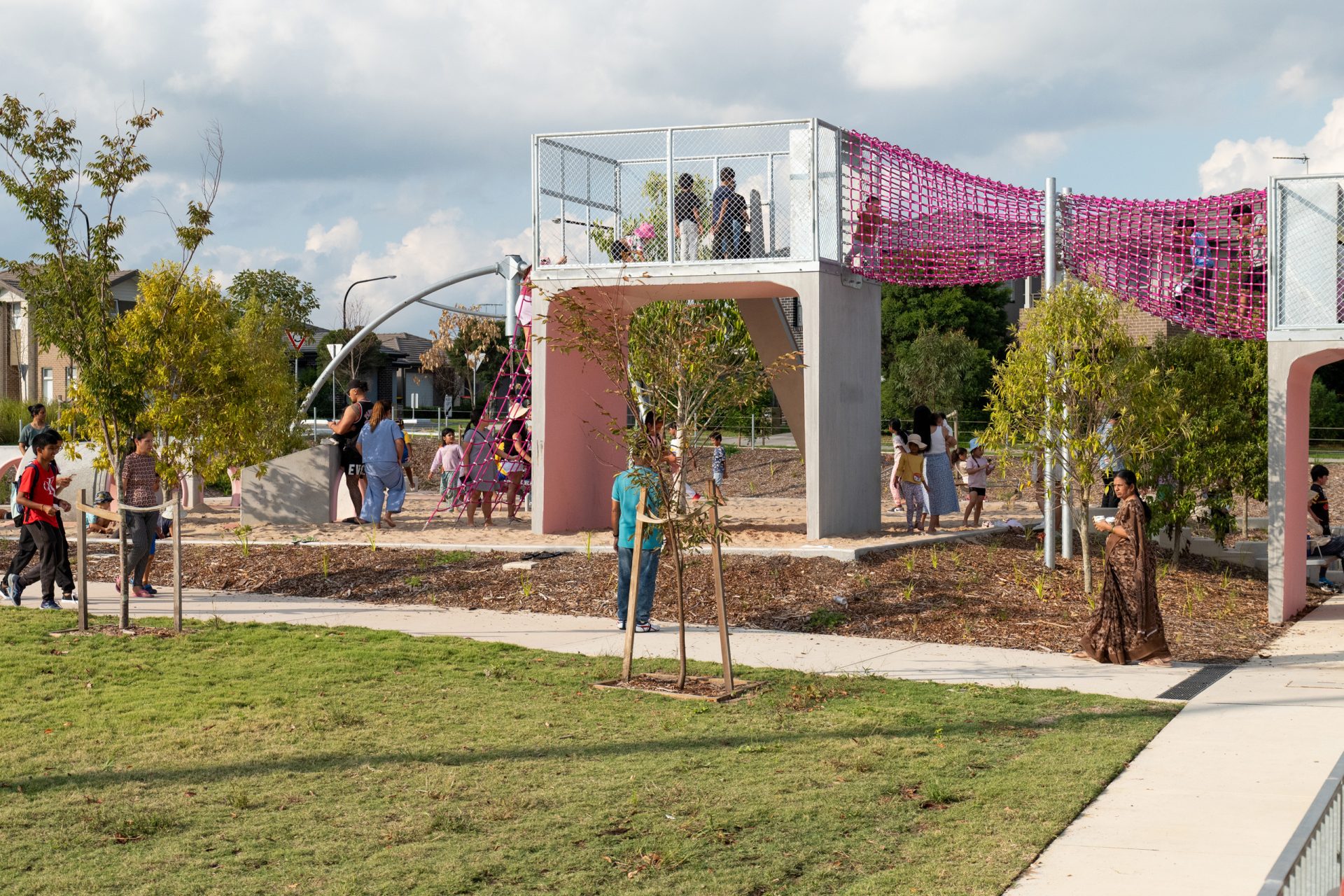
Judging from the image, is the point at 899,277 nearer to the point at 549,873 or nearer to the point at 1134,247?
the point at 1134,247

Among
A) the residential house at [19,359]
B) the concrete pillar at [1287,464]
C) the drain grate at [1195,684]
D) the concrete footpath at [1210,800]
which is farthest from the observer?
the residential house at [19,359]

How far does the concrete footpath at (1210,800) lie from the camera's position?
211 inches

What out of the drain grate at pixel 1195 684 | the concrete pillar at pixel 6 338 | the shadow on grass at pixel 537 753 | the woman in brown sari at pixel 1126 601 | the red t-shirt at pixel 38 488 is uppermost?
the concrete pillar at pixel 6 338

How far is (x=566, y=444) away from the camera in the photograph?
56.6ft

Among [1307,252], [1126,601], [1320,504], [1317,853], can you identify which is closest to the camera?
[1317,853]

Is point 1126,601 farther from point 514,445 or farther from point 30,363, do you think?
point 30,363

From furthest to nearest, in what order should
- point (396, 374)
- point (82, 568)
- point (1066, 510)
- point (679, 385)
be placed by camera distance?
1. point (396, 374)
2. point (1066, 510)
3. point (82, 568)
4. point (679, 385)

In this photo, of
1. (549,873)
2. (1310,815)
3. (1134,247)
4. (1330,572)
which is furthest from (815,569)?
(1310,815)

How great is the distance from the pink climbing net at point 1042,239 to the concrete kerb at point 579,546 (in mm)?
3229

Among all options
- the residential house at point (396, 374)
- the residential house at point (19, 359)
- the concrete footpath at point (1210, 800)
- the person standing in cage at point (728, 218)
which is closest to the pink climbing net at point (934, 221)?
the person standing in cage at point (728, 218)

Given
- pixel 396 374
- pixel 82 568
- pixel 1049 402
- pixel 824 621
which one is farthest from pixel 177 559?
pixel 396 374

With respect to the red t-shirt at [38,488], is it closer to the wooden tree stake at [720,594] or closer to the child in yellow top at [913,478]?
the wooden tree stake at [720,594]

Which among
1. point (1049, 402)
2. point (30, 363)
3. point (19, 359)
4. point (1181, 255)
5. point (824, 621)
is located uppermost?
point (19, 359)

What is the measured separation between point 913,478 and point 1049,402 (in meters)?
3.83
